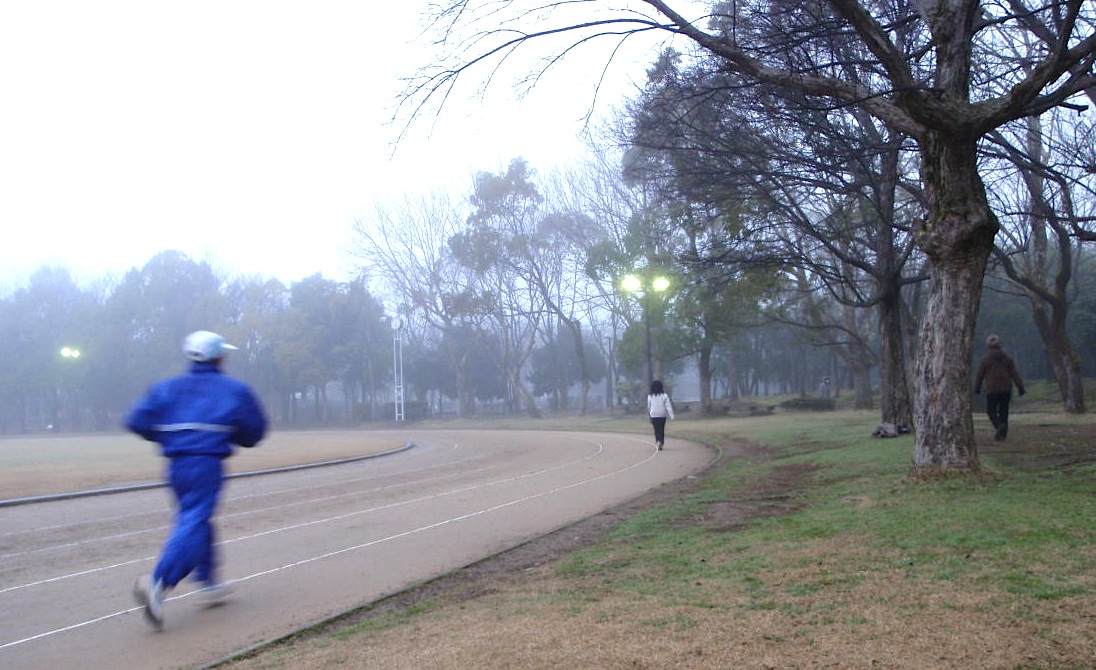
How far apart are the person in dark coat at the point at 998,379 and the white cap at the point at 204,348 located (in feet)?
41.6

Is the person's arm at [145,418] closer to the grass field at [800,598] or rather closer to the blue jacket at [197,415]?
the blue jacket at [197,415]

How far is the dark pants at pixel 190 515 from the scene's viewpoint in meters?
6.18

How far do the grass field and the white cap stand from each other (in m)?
2.00

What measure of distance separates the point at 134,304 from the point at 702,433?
54.0 m

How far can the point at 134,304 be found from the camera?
72688 millimetres

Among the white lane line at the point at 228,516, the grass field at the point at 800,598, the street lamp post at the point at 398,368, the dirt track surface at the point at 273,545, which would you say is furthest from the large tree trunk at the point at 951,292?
the street lamp post at the point at 398,368

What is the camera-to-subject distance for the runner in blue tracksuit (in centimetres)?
620

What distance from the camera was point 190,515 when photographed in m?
6.32

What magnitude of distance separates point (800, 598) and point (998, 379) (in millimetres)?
11968

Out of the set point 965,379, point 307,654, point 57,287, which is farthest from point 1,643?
point 57,287

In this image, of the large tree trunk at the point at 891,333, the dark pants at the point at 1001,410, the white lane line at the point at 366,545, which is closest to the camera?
the white lane line at the point at 366,545

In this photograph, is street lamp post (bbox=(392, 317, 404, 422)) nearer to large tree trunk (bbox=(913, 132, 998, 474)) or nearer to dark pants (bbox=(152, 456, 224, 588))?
large tree trunk (bbox=(913, 132, 998, 474))

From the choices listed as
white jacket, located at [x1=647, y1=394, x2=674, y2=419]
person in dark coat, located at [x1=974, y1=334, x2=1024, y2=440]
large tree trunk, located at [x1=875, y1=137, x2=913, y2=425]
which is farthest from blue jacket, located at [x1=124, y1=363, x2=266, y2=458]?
white jacket, located at [x1=647, y1=394, x2=674, y2=419]

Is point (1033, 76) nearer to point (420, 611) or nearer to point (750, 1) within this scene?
point (750, 1)
